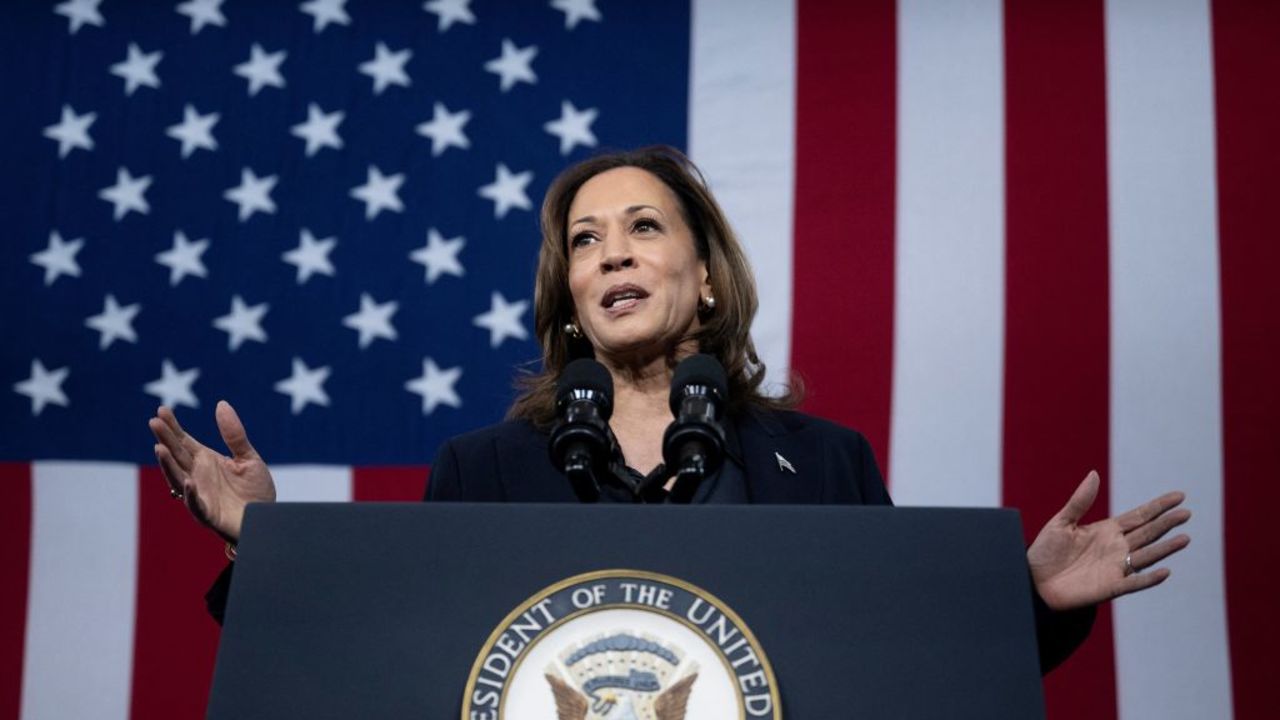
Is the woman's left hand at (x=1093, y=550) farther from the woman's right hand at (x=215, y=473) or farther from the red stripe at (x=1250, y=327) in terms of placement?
the red stripe at (x=1250, y=327)

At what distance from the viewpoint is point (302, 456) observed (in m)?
3.11

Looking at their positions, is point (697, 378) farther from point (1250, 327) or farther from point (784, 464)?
point (1250, 327)

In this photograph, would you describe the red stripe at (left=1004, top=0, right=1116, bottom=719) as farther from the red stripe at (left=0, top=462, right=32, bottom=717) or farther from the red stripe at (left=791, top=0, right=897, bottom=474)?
the red stripe at (left=0, top=462, right=32, bottom=717)

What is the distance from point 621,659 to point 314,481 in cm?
218

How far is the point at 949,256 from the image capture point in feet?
10.3

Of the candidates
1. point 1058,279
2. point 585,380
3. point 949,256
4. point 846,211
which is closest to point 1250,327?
point 1058,279

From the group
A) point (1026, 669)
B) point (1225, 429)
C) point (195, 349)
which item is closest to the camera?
point (1026, 669)

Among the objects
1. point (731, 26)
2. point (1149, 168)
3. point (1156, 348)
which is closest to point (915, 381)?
point (1156, 348)

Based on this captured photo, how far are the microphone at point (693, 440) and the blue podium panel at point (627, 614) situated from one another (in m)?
0.16

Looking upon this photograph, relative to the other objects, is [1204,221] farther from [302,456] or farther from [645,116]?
[302,456]

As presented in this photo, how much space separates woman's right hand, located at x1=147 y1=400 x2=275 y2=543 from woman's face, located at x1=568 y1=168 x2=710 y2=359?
592mm

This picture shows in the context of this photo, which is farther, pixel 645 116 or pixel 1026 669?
pixel 645 116

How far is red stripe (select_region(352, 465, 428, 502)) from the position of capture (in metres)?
3.08

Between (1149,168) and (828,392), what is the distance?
93cm
